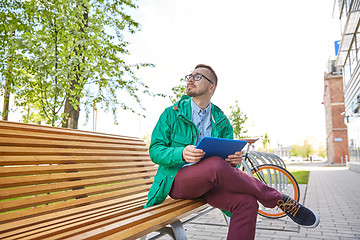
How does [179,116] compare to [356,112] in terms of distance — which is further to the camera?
[356,112]

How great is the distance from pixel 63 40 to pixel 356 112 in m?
19.3

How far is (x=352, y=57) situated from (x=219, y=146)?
21.0 m

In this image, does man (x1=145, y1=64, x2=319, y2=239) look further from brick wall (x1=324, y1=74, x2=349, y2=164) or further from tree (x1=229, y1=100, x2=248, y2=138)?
brick wall (x1=324, y1=74, x2=349, y2=164)

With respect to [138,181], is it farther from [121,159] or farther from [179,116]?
[179,116]

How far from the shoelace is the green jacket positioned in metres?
0.85

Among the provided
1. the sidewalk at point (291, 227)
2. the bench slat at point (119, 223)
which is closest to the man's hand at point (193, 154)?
the bench slat at point (119, 223)

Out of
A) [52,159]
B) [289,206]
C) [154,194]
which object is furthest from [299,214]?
[52,159]

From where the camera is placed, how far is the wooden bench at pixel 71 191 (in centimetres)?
177

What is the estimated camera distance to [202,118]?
313 centimetres

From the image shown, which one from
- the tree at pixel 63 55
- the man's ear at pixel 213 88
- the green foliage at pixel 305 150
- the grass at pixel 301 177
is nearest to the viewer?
the man's ear at pixel 213 88

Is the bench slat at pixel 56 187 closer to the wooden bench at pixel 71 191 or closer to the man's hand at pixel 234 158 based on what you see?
the wooden bench at pixel 71 191

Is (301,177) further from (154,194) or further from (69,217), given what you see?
(69,217)

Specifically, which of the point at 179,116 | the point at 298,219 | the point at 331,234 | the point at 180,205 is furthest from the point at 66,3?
the point at 331,234

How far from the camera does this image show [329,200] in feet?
Answer: 23.5
